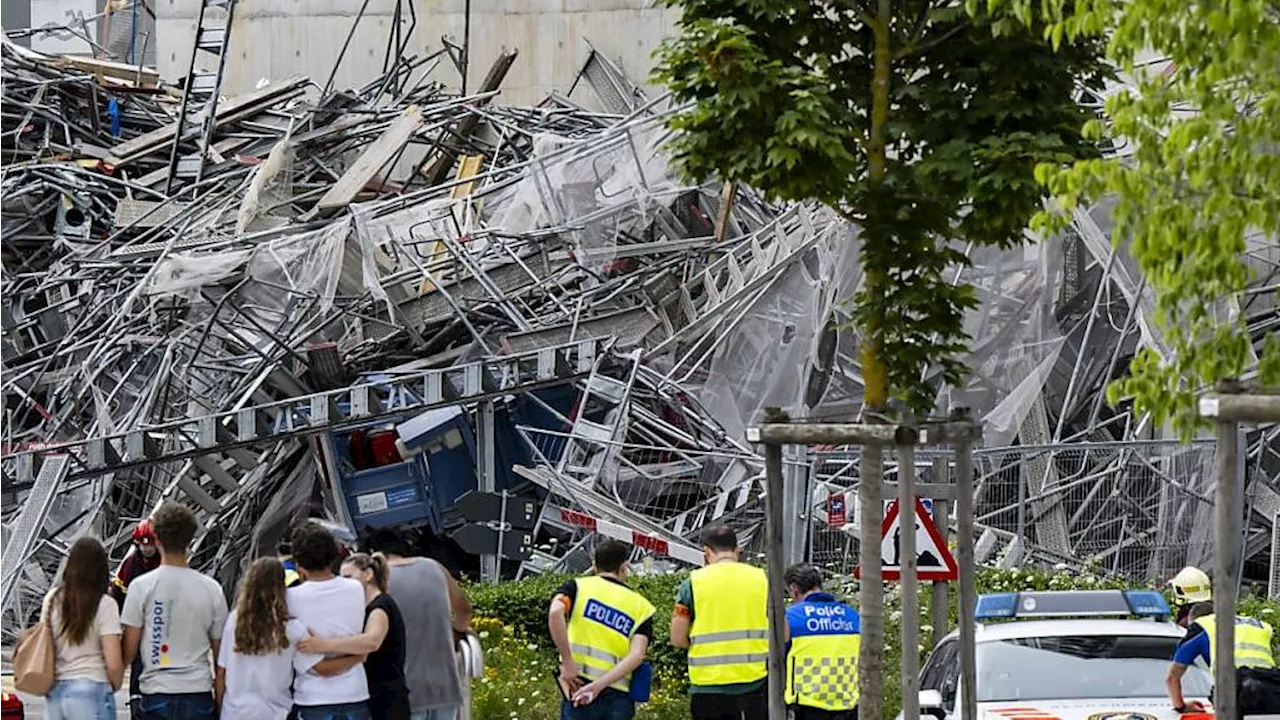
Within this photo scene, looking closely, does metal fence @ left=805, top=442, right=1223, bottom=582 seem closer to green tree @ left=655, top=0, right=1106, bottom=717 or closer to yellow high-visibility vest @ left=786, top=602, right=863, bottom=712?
yellow high-visibility vest @ left=786, top=602, right=863, bottom=712

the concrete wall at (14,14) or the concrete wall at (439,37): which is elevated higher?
the concrete wall at (14,14)

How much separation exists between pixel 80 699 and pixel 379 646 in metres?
1.33

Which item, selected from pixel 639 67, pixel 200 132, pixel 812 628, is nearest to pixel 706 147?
pixel 812 628

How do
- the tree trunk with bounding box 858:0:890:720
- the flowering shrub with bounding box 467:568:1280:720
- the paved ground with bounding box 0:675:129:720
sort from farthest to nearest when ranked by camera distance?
1. the paved ground with bounding box 0:675:129:720
2. the flowering shrub with bounding box 467:568:1280:720
3. the tree trunk with bounding box 858:0:890:720

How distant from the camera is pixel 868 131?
9.88 metres

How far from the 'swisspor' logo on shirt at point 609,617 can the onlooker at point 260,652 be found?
1.59 meters

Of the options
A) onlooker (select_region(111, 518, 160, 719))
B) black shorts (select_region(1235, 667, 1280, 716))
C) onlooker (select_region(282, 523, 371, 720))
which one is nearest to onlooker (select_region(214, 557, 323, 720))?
onlooker (select_region(282, 523, 371, 720))

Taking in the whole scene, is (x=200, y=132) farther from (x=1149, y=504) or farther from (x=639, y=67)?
(x=1149, y=504)

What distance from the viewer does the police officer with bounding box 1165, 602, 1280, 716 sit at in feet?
32.6

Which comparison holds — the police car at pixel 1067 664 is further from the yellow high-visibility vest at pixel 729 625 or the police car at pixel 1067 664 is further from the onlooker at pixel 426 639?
the onlooker at pixel 426 639

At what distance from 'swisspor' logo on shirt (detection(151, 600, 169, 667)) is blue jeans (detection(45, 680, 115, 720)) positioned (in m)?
0.25

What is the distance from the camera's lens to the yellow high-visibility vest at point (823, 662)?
10961 millimetres

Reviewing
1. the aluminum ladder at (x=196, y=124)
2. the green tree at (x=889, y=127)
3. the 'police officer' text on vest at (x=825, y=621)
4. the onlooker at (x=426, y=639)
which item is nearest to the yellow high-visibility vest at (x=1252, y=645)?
the 'police officer' text on vest at (x=825, y=621)

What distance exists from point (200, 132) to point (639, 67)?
9143 mm
